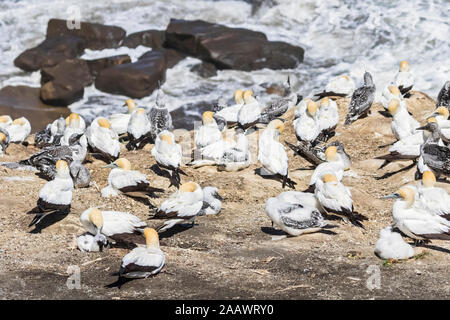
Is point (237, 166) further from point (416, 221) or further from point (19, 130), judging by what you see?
point (19, 130)

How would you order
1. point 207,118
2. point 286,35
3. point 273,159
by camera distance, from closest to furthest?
point 273,159 < point 207,118 < point 286,35

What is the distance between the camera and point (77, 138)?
475 inches

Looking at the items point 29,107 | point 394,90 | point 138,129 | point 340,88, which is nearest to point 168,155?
point 138,129

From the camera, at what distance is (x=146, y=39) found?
84.3 feet

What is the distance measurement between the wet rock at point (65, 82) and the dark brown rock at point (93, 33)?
2.63m

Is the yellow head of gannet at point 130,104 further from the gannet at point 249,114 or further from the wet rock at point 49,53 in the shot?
the wet rock at point 49,53

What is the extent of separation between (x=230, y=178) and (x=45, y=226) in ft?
10.6

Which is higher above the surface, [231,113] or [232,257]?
[232,257]

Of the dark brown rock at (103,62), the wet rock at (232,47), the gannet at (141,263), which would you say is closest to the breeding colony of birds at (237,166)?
the gannet at (141,263)

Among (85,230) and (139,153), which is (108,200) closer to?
(85,230)

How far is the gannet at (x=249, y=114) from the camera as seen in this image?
1330 centimetres

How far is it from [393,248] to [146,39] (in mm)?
19691

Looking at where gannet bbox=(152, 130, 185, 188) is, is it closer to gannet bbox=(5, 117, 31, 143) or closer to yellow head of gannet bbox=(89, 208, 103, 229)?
yellow head of gannet bbox=(89, 208, 103, 229)
